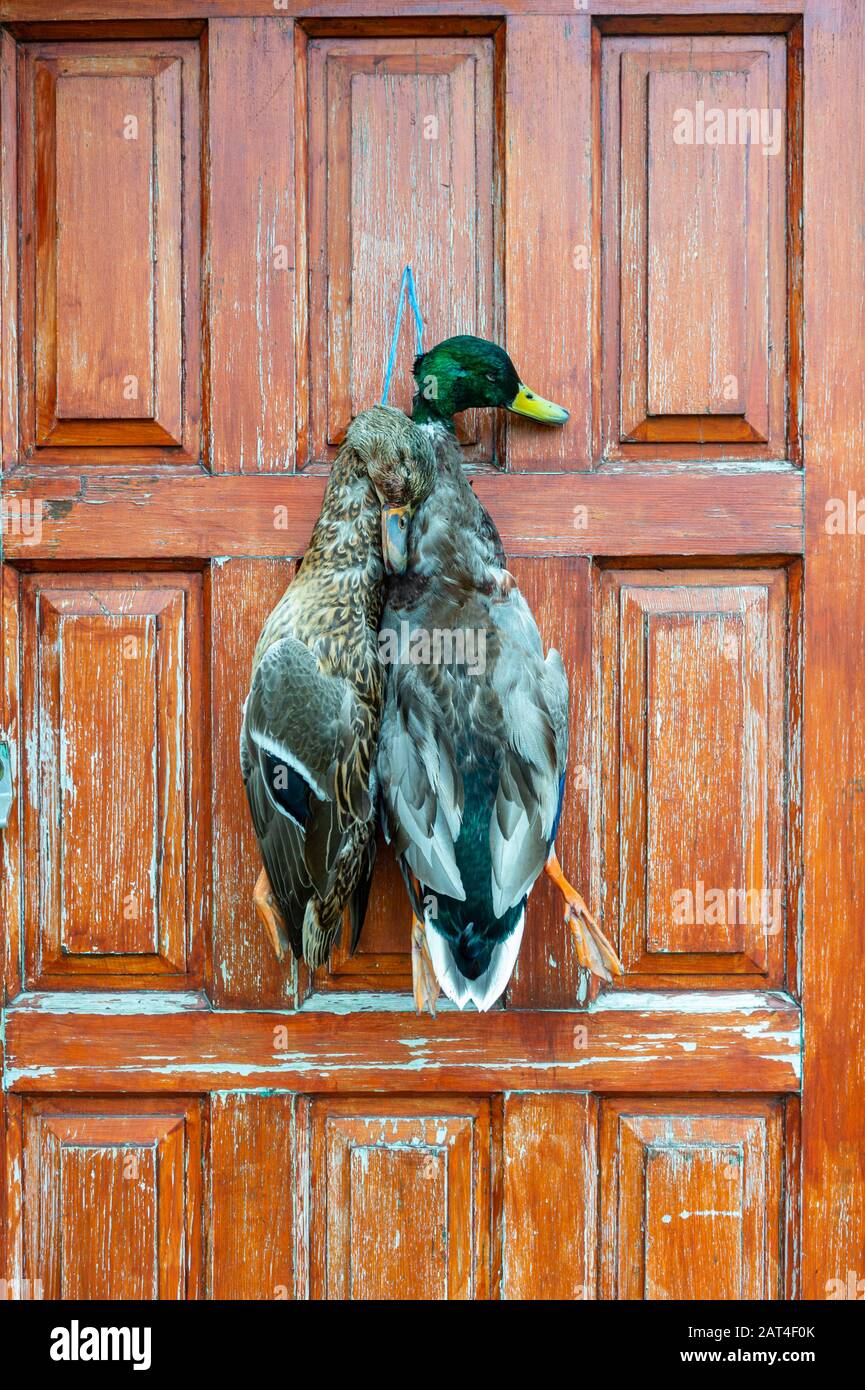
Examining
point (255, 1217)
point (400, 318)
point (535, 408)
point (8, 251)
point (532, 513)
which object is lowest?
point (255, 1217)

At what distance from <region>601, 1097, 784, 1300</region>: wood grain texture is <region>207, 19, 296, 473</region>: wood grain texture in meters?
1.12

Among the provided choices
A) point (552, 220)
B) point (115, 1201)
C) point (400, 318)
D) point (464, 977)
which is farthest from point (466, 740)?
point (115, 1201)

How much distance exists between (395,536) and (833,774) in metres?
0.74

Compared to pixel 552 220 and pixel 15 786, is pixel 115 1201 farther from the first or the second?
pixel 552 220

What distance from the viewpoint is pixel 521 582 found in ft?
4.60

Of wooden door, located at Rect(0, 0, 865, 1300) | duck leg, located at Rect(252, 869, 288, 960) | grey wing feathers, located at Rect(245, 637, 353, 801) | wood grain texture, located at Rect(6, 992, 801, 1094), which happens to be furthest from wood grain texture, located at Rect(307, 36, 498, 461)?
wood grain texture, located at Rect(6, 992, 801, 1094)

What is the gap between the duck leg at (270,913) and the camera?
1323 millimetres

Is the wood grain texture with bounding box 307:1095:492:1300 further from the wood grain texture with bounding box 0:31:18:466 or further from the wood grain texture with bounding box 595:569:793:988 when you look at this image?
the wood grain texture with bounding box 0:31:18:466

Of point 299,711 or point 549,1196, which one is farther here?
point 549,1196

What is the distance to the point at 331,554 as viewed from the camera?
125 centimetres

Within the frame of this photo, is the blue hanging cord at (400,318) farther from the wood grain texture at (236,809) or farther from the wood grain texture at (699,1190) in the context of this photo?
the wood grain texture at (699,1190)

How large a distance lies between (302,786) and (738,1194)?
91cm

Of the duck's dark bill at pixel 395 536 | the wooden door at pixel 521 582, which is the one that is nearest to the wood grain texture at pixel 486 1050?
the wooden door at pixel 521 582

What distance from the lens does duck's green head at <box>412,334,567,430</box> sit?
1298 mm
